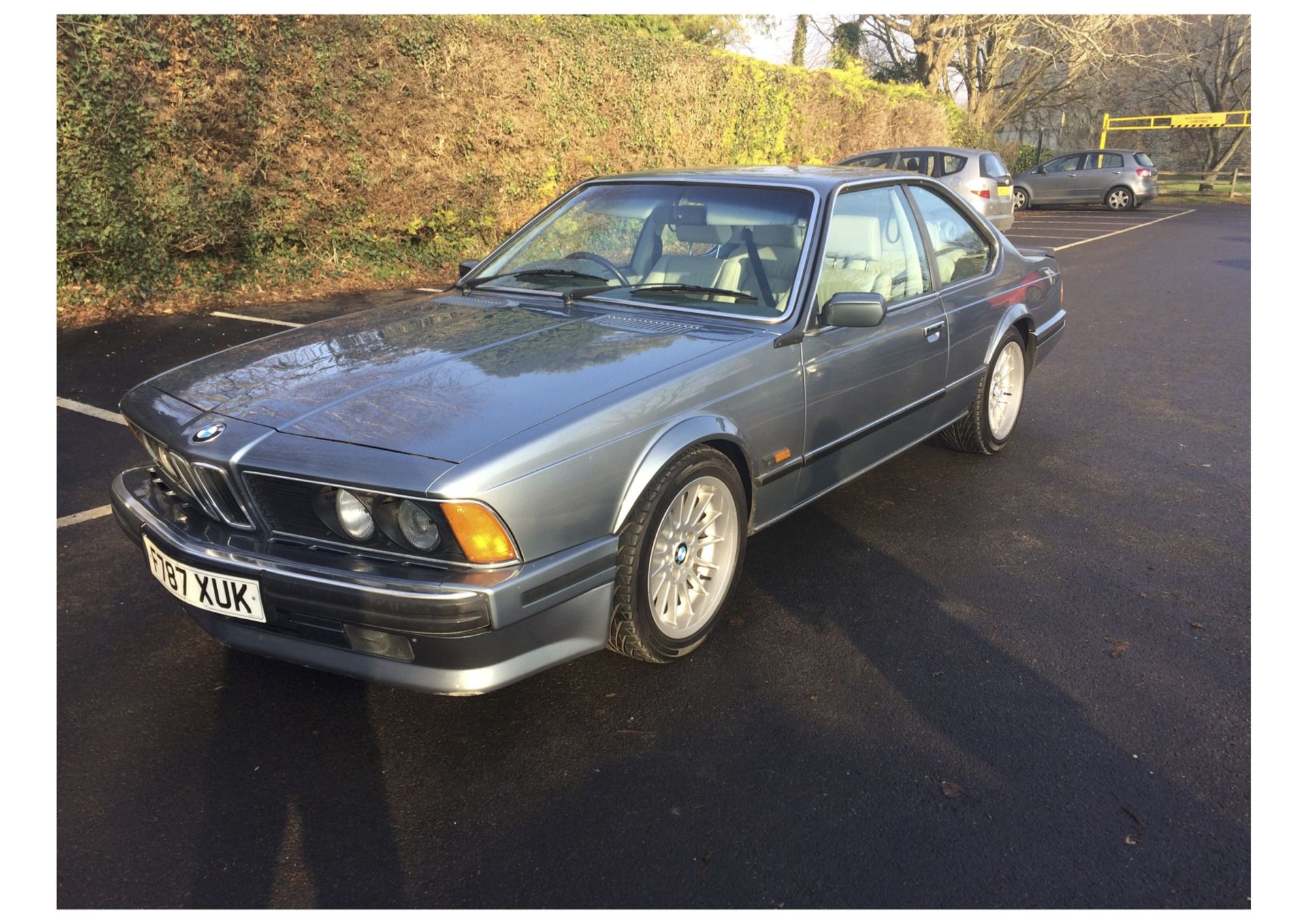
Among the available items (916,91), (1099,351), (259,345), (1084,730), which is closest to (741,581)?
(1084,730)

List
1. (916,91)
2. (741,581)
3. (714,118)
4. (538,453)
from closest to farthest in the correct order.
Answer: (538,453) → (741,581) → (714,118) → (916,91)

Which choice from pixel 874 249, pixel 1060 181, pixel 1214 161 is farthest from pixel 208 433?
pixel 1214 161

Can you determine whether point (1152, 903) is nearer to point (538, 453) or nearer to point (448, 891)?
point (448, 891)

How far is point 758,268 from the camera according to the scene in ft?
12.2

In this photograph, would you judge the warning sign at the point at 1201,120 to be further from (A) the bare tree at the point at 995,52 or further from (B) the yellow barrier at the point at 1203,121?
(A) the bare tree at the point at 995,52

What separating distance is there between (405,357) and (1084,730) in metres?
2.40

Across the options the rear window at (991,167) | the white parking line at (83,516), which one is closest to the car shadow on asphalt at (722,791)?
the white parking line at (83,516)

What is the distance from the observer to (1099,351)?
26.3 ft

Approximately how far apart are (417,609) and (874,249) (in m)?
2.62

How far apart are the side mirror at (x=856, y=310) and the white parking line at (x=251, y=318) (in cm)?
633

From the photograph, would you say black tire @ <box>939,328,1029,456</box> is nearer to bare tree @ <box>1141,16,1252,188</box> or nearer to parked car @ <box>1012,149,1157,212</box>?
parked car @ <box>1012,149,1157,212</box>

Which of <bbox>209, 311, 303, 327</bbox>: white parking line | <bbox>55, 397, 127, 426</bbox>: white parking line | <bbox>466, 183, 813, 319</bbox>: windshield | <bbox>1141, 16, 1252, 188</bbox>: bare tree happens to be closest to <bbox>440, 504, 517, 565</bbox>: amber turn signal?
<bbox>466, 183, 813, 319</bbox>: windshield

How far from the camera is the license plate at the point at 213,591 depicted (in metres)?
2.60

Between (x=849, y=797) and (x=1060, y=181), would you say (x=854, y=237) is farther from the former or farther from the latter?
(x=1060, y=181)
